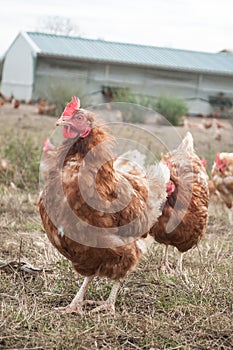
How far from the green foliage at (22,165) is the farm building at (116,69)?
14816 millimetres

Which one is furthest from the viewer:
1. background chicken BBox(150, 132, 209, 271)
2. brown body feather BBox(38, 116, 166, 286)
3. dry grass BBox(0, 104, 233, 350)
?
background chicken BBox(150, 132, 209, 271)

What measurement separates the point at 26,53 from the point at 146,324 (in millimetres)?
25222

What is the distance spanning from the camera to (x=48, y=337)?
10.7 feet

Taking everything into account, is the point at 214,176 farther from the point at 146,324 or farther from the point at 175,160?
the point at 146,324

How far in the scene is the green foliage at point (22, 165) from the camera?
28.0 feet

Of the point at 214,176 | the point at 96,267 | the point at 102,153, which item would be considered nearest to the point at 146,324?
the point at 96,267

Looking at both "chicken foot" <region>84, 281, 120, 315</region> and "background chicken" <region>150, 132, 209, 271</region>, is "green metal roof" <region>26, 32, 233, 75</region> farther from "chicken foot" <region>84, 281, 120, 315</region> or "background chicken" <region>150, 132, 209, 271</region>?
"chicken foot" <region>84, 281, 120, 315</region>

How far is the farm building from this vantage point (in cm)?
2511

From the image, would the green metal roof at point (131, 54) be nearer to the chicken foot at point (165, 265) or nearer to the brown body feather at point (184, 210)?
the brown body feather at point (184, 210)

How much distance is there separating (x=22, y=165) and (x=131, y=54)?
19.1 metres

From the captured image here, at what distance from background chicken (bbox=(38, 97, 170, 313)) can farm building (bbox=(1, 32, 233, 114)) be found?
66.0 ft

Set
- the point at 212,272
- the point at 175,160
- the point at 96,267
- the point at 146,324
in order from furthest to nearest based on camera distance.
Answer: the point at 175,160
the point at 212,272
the point at 96,267
the point at 146,324

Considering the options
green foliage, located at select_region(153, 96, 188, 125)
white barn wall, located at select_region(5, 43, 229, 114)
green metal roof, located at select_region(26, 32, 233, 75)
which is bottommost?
green foliage, located at select_region(153, 96, 188, 125)


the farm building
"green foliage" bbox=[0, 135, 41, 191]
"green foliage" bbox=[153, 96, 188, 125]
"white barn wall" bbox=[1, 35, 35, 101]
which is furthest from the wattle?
"white barn wall" bbox=[1, 35, 35, 101]
